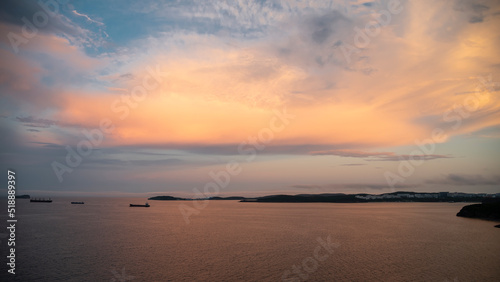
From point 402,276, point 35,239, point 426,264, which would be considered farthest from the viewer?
point 35,239

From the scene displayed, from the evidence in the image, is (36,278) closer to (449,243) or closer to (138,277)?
(138,277)

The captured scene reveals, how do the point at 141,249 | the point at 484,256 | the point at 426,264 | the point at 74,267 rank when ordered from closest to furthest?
the point at 74,267 < the point at 426,264 < the point at 484,256 < the point at 141,249

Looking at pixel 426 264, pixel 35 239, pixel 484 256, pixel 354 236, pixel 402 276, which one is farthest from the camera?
pixel 354 236

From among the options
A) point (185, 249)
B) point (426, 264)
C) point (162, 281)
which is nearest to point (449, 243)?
point (426, 264)

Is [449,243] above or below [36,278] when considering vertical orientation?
below

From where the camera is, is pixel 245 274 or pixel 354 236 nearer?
pixel 245 274

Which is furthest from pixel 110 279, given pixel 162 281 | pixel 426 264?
pixel 426 264

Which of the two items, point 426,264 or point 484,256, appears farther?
point 484,256

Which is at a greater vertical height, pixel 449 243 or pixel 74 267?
pixel 74 267

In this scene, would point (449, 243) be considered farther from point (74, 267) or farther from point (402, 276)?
point (74, 267)
